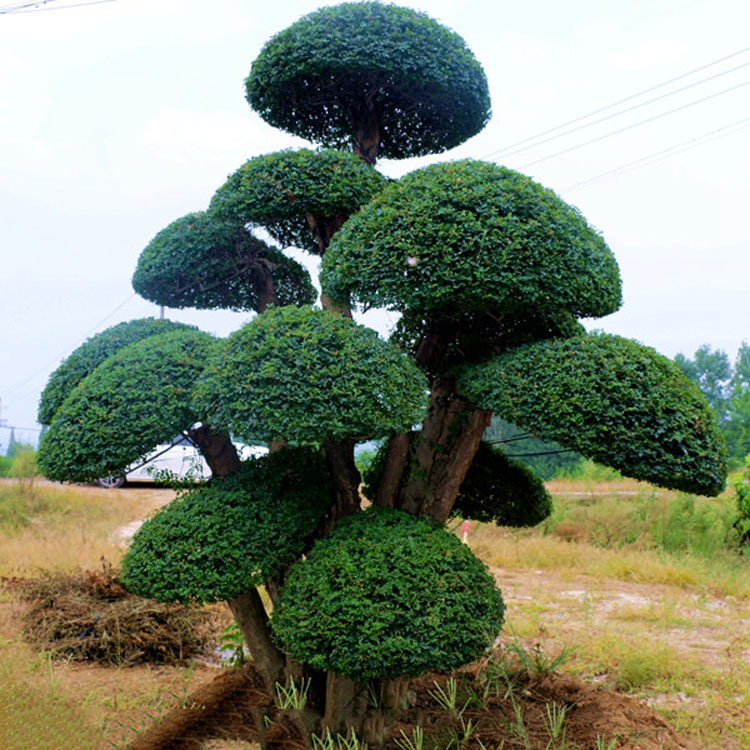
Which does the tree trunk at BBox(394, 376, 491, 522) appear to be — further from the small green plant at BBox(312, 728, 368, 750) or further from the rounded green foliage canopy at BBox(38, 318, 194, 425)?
the rounded green foliage canopy at BBox(38, 318, 194, 425)

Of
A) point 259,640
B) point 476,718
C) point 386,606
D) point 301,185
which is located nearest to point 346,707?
point 259,640

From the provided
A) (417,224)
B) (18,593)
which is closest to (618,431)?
(417,224)

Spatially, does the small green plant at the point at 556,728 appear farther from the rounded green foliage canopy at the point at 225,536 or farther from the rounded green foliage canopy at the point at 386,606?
the rounded green foliage canopy at the point at 225,536

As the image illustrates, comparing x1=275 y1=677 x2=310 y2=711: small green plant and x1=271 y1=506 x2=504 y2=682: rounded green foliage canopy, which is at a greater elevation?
x1=271 y1=506 x2=504 y2=682: rounded green foliage canopy

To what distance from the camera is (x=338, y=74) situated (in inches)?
179

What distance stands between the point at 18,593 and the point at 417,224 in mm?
5304

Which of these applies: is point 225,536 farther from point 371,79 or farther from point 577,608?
point 577,608

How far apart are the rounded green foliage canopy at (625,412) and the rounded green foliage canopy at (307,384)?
1.98 feet

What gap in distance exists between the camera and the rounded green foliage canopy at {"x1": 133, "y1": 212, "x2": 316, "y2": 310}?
4.56 meters

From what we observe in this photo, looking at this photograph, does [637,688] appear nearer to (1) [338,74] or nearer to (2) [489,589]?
(2) [489,589]

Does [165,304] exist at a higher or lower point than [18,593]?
higher

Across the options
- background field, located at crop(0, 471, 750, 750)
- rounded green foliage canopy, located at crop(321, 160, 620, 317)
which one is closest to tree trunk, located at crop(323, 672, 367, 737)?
background field, located at crop(0, 471, 750, 750)

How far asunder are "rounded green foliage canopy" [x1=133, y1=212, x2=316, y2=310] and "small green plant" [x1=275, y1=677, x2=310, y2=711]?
233 cm

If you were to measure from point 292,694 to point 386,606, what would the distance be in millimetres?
1265
